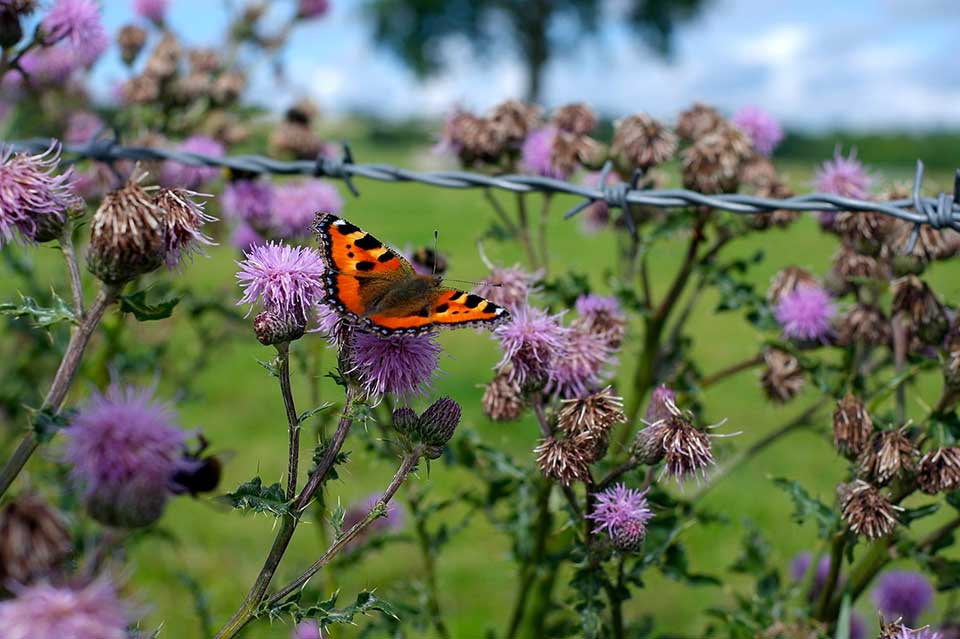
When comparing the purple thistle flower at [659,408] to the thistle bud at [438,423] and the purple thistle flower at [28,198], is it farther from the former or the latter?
the purple thistle flower at [28,198]

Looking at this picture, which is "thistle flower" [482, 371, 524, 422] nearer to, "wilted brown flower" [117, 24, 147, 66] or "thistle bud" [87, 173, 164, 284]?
"thistle bud" [87, 173, 164, 284]

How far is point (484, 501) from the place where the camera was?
2674 millimetres

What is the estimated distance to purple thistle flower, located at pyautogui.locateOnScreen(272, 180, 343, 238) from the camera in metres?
3.42

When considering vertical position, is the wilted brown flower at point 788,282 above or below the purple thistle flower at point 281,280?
below

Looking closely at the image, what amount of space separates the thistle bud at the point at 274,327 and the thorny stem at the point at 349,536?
1.13ft

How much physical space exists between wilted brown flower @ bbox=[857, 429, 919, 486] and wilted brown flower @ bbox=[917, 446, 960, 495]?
26 mm

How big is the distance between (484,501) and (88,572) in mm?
1539

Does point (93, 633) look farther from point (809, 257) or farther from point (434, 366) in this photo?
point (809, 257)

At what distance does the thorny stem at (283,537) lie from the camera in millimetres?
1521

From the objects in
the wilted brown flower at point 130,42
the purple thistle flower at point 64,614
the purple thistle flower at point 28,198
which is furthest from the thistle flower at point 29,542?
the wilted brown flower at point 130,42

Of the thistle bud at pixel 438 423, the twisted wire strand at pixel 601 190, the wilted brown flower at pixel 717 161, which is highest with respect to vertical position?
the wilted brown flower at pixel 717 161

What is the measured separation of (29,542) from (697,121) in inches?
99.3

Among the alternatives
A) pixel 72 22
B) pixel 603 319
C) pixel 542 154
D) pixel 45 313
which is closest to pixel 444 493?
pixel 542 154

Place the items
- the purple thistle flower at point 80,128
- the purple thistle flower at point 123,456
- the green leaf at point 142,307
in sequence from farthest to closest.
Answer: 1. the purple thistle flower at point 80,128
2. the green leaf at point 142,307
3. the purple thistle flower at point 123,456
